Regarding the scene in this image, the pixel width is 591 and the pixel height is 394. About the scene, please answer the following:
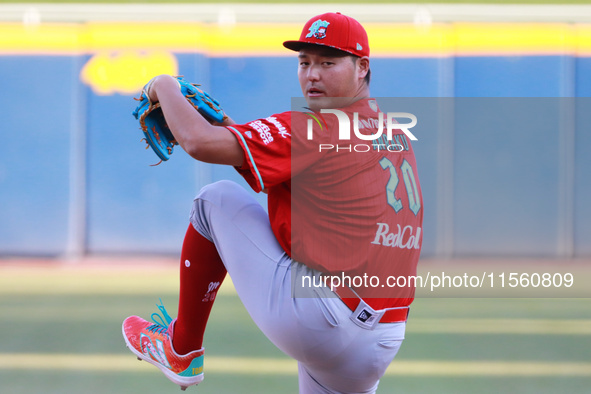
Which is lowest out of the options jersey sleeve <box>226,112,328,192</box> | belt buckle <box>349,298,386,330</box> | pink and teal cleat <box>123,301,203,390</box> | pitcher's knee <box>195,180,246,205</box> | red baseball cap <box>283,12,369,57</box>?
pink and teal cleat <box>123,301,203,390</box>

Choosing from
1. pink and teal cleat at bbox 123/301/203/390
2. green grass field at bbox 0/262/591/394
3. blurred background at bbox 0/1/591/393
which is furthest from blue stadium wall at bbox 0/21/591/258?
pink and teal cleat at bbox 123/301/203/390

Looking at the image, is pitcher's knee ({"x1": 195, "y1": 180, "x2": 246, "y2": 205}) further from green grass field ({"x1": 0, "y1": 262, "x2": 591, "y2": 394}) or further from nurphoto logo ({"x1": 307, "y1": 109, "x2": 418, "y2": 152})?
green grass field ({"x1": 0, "y1": 262, "x2": 591, "y2": 394})

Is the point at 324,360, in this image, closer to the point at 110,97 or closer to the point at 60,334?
the point at 60,334

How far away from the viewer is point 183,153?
5285mm

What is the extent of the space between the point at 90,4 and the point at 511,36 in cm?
355

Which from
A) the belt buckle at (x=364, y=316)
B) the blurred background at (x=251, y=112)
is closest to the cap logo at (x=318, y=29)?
the belt buckle at (x=364, y=316)

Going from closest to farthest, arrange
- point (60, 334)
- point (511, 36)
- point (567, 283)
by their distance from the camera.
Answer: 1. point (60, 334)
2. point (567, 283)
3. point (511, 36)

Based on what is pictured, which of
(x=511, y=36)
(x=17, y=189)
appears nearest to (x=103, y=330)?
(x=17, y=189)

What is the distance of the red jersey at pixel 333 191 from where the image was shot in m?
1.27

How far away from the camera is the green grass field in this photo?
2.37 metres

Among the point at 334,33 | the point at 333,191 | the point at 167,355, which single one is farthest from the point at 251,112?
the point at 333,191

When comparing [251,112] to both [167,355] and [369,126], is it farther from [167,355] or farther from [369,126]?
[369,126]

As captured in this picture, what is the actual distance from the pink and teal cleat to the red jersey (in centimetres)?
47

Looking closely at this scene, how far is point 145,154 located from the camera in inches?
207
